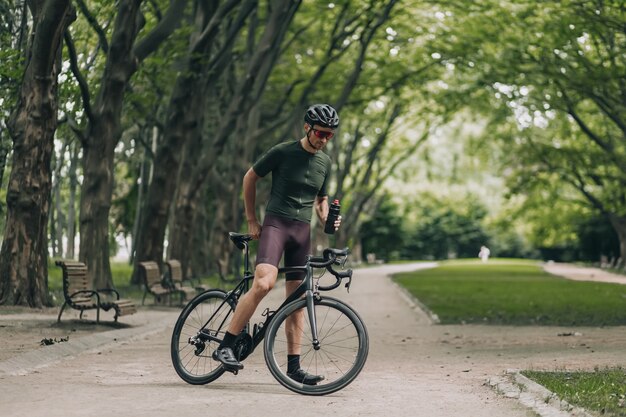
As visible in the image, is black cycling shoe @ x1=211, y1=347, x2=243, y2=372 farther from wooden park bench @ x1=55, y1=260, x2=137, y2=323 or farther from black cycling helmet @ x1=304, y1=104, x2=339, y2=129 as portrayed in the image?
wooden park bench @ x1=55, y1=260, x2=137, y2=323

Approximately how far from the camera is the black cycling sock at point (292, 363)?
8344 millimetres

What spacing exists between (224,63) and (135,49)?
20.2ft

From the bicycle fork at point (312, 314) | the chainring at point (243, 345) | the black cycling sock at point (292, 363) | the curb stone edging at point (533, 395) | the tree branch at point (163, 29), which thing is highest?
the tree branch at point (163, 29)

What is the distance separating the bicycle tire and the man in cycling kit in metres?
0.37

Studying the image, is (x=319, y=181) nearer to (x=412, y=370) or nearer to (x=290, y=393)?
(x=290, y=393)

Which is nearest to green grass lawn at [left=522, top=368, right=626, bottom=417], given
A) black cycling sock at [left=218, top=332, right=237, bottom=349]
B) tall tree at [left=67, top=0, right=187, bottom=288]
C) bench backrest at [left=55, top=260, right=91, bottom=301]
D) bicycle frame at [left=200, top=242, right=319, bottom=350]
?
bicycle frame at [left=200, top=242, right=319, bottom=350]

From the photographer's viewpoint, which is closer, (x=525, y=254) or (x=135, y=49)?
(x=135, y=49)

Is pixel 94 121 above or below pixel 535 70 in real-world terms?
below

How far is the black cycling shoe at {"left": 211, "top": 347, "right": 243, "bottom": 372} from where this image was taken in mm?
8258

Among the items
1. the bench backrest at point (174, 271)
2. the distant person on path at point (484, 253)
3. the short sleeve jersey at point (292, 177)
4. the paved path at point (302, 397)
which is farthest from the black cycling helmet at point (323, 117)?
the distant person on path at point (484, 253)

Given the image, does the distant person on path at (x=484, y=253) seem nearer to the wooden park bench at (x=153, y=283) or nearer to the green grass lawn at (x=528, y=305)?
the green grass lawn at (x=528, y=305)

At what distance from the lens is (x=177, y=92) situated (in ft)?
79.0

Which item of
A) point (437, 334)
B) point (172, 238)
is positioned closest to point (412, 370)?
point (437, 334)

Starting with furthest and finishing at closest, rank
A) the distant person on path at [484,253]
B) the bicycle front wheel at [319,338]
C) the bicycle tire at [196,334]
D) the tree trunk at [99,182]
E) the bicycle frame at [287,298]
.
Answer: the distant person on path at [484,253] → the tree trunk at [99,182] → the bicycle tire at [196,334] → the bicycle frame at [287,298] → the bicycle front wheel at [319,338]
